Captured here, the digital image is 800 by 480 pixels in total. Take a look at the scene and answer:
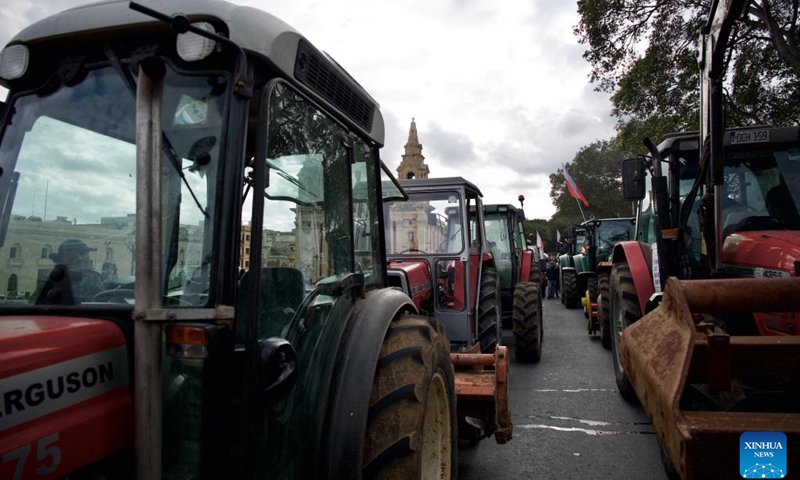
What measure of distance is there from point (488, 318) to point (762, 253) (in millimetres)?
3053

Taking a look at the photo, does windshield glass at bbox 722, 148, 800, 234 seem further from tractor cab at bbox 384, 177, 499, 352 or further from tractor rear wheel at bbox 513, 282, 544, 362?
tractor rear wheel at bbox 513, 282, 544, 362

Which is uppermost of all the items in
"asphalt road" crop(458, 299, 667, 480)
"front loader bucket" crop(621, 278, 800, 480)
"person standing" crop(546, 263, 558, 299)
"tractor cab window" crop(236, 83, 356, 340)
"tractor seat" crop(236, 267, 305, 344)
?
"tractor cab window" crop(236, 83, 356, 340)

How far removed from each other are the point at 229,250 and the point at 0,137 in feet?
3.18

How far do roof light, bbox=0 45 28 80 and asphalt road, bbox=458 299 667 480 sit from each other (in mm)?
3455

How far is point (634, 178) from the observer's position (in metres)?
4.63

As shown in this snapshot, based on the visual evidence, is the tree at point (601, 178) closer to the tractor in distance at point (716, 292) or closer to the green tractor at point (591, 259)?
the green tractor at point (591, 259)

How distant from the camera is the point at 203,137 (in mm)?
1652

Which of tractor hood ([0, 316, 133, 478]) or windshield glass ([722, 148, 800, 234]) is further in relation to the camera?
windshield glass ([722, 148, 800, 234])

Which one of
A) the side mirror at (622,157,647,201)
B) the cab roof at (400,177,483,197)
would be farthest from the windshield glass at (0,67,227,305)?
the cab roof at (400,177,483,197)

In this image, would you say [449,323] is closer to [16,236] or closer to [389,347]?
[389,347]

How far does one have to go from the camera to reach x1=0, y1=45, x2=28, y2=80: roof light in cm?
175

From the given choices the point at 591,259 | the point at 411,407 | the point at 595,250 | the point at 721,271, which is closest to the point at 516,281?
the point at 591,259

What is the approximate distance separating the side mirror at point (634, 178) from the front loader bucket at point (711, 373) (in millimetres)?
1966

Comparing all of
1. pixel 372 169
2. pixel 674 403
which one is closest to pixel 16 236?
pixel 372 169
